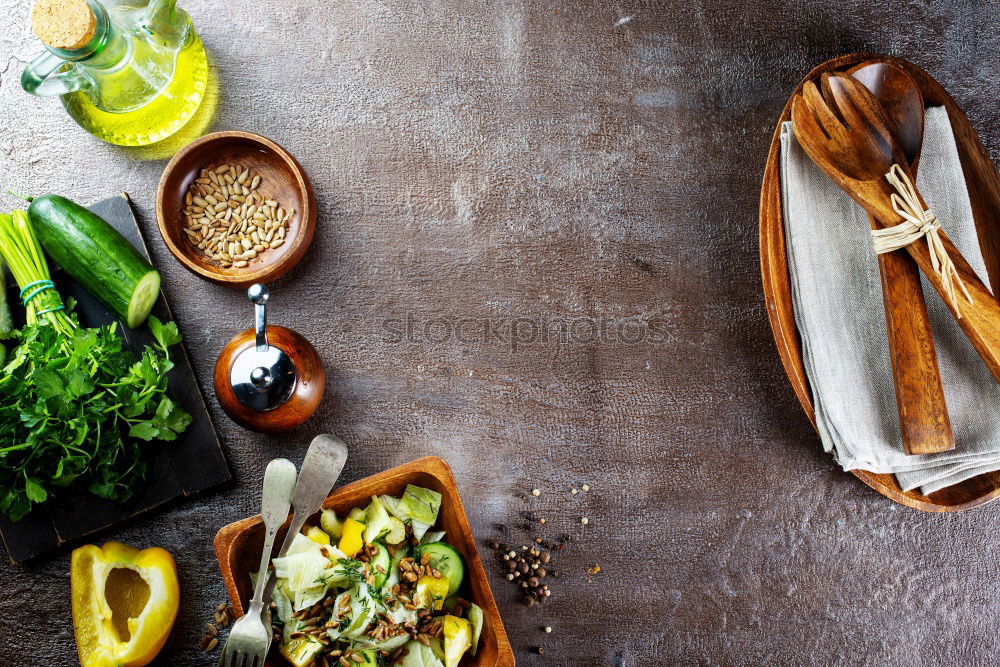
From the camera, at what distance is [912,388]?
1212 millimetres

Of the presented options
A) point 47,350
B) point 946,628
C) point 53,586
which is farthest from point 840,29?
point 53,586

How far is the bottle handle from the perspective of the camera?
1.22 metres

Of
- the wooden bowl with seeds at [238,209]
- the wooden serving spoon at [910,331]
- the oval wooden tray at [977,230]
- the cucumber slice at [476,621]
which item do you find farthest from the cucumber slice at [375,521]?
the wooden serving spoon at [910,331]

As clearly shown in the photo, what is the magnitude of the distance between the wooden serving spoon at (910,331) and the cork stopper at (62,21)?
59.5 inches

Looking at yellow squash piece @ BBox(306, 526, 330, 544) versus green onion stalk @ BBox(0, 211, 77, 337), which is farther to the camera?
green onion stalk @ BBox(0, 211, 77, 337)

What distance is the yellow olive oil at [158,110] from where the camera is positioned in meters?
1.34

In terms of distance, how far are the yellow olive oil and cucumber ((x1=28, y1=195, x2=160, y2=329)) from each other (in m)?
0.17

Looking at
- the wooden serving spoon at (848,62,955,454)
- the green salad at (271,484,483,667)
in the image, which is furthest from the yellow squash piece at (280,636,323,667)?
the wooden serving spoon at (848,62,955,454)

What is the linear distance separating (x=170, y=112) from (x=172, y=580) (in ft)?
3.20

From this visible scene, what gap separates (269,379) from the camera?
1.16 metres

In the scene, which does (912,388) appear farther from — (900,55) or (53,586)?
(53,586)

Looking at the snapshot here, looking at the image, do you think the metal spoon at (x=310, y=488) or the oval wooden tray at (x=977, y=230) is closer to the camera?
the metal spoon at (x=310, y=488)

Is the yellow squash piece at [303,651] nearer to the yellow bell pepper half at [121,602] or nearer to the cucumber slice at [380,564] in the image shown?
the cucumber slice at [380,564]

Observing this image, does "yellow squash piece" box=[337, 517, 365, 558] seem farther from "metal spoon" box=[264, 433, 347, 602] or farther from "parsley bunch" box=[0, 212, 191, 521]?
"parsley bunch" box=[0, 212, 191, 521]
